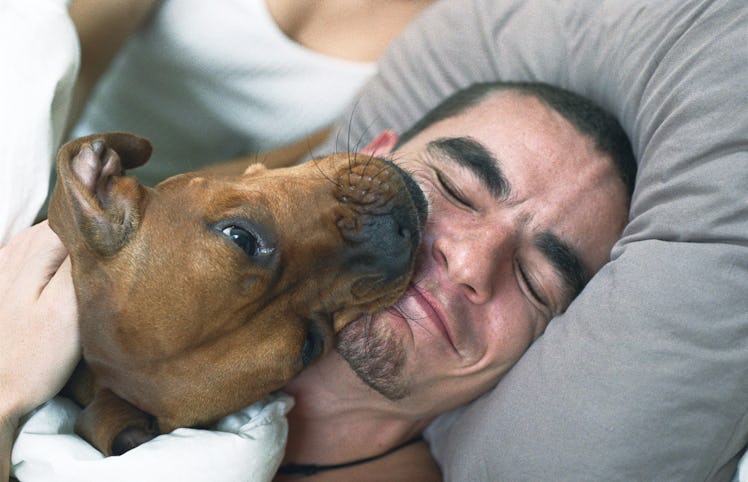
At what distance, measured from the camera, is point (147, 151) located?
2047mm

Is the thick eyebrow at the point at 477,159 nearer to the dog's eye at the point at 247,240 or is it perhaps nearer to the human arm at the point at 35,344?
the dog's eye at the point at 247,240

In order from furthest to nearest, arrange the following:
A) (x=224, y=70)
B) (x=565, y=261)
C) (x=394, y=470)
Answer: (x=224, y=70), (x=394, y=470), (x=565, y=261)

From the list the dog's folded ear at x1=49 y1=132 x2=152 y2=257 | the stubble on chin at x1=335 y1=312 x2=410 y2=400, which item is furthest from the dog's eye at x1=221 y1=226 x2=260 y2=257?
the stubble on chin at x1=335 y1=312 x2=410 y2=400

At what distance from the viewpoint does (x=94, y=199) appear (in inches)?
69.1

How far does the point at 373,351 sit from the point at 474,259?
0.35 meters

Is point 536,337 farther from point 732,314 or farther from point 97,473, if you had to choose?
point 97,473

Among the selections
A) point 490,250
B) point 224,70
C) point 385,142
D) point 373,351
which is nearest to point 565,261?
point 490,250

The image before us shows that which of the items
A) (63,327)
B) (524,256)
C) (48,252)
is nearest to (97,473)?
(63,327)

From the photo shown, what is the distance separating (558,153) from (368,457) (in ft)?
3.47

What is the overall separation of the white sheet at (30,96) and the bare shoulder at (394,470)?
3.58ft

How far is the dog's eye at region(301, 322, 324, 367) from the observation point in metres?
1.91

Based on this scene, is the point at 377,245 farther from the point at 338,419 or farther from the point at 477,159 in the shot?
the point at 338,419

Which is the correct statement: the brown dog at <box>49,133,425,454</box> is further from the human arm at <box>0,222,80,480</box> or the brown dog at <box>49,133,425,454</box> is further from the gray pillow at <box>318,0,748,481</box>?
the gray pillow at <box>318,0,748,481</box>

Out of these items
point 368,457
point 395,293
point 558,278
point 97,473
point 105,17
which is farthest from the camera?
point 105,17
